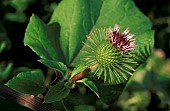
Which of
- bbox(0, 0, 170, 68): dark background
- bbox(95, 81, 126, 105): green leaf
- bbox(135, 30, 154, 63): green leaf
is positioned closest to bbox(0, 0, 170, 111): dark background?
bbox(0, 0, 170, 68): dark background

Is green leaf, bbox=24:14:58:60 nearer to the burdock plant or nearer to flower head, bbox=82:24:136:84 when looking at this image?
the burdock plant

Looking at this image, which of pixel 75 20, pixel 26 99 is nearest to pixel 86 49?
pixel 75 20

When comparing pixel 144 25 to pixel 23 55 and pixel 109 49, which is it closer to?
pixel 109 49

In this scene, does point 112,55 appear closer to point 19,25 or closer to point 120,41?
point 120,41

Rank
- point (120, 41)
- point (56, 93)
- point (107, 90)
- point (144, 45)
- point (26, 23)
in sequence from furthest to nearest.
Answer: point (26, 23) < point (144, 45) < point (107, 90) < point (120, 41) < point (56, 93)

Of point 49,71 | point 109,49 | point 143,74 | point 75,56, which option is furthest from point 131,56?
point 143,74

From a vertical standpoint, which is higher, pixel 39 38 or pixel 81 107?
pixel 39 38

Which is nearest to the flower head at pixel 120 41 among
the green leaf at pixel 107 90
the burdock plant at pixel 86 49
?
the burdock plant at pixel 86 49
